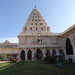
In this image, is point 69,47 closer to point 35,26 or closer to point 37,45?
point 37,45

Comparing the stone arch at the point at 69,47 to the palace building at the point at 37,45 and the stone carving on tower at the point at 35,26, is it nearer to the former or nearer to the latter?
the palace building at the point at 37,45

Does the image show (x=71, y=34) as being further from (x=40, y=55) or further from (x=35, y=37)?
(x=40, y=55)

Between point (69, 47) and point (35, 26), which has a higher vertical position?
point (35, 26)

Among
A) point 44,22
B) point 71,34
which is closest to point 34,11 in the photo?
point 44,22

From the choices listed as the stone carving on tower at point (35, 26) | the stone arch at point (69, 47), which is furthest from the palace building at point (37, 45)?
the stone arch at point (69, 47)

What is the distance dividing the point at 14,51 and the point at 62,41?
14725mm

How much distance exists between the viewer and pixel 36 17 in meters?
31.0

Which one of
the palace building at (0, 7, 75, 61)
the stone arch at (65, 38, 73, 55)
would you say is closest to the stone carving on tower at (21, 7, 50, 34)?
the palace building at (0, 7, 75, 61)

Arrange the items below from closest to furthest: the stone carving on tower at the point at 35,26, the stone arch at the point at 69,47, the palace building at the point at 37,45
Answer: the stone arch at the point at 69,47 < the palace building at the point at 37,45 < the stone carving on tower at the point at 35,26

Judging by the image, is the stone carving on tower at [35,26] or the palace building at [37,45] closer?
the palace building at [37,45]

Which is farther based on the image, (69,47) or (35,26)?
(35,26)

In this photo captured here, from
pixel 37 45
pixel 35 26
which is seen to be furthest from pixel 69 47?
pixel 35 26

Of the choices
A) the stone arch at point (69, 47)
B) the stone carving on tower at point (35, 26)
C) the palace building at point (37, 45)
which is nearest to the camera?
the stone arch at point (69, 47)

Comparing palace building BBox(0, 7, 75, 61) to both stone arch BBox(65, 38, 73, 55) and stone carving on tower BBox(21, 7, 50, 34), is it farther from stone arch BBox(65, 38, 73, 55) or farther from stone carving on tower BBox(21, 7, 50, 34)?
stone arch BBox(65, 38, 73, 55)
